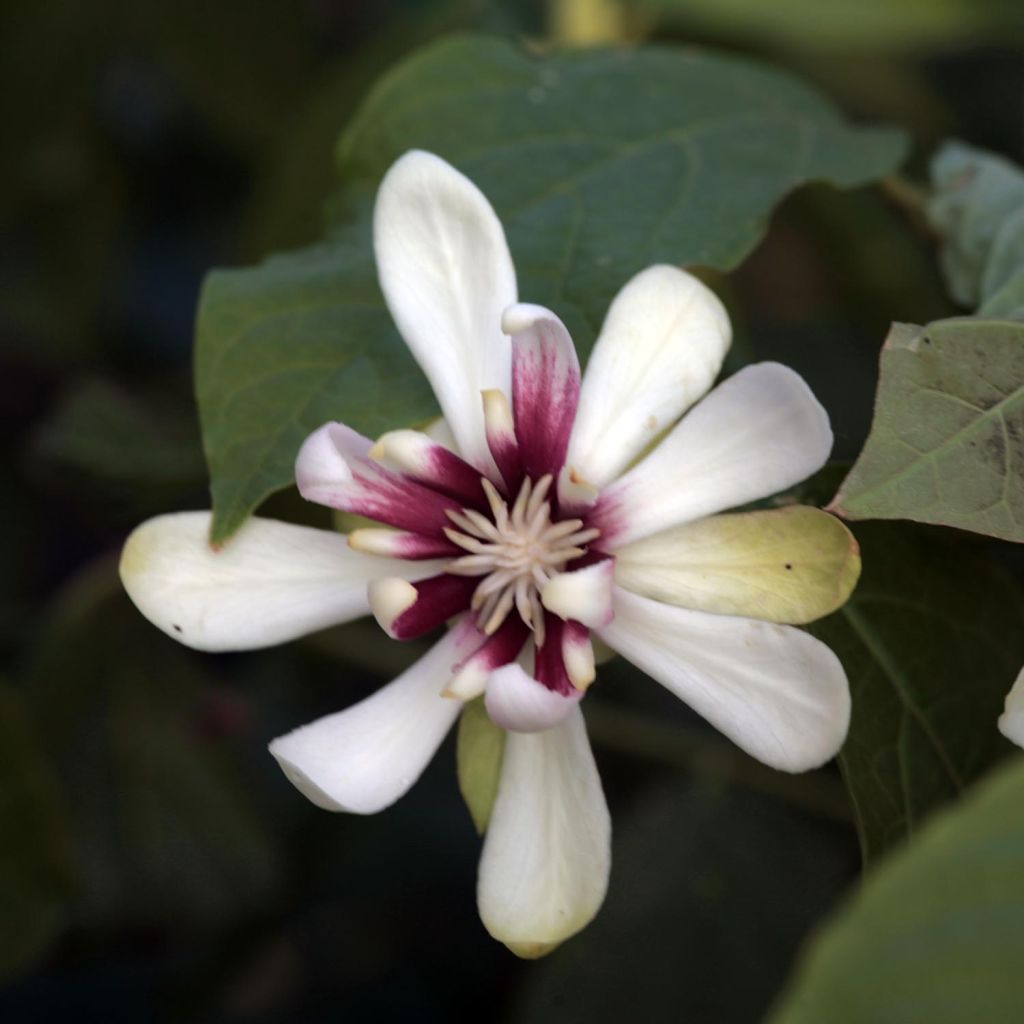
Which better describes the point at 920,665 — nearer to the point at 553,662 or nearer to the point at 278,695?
the point at 553,662

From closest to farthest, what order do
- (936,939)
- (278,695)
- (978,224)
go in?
(936,939) < (978,224) < (278,695)

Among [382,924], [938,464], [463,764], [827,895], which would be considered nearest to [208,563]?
[463,764]

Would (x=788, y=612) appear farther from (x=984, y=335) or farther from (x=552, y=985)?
(x=552, y=985)

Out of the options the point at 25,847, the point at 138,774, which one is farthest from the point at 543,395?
the point at 138,774

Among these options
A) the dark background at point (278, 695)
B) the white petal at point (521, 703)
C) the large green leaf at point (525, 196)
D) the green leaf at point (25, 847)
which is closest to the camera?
the white petal at point (521, 703)

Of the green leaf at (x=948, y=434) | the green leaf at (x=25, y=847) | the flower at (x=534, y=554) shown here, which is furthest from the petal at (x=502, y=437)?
the green leaf at (x=25, y=847)

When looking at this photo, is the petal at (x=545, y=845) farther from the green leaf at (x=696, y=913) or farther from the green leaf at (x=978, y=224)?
the green leaf at (x=696, y=913)
